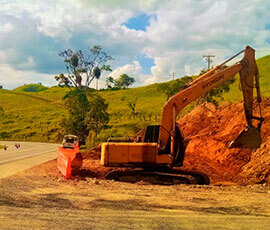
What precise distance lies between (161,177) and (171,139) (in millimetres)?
1792

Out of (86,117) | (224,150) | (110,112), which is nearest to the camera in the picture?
(224,150)

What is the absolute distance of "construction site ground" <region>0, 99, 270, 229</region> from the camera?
7.67m

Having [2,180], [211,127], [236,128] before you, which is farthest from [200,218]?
[211,127]

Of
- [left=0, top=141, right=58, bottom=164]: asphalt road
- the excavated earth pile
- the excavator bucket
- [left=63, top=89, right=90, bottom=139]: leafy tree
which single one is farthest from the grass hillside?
the excavator bucket

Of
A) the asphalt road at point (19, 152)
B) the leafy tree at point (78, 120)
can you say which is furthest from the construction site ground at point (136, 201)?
the leafy tree at point (78, 120)

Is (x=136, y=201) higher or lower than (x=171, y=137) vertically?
lower

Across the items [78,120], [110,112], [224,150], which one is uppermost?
[110,112]

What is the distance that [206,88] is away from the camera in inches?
581

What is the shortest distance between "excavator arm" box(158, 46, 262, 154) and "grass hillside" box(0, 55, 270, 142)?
34398 mm

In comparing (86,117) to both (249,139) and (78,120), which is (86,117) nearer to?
(78,120)

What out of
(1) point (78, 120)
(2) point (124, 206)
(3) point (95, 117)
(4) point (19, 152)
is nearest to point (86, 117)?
(3) point (95, 117)

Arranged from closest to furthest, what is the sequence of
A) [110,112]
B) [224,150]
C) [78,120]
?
[224,150], [78,120], [110,112]

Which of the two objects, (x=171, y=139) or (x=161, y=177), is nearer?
(x=171, y=139)

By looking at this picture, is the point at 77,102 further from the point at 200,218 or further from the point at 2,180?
the point at 200,218
